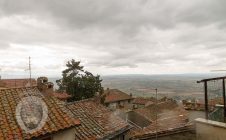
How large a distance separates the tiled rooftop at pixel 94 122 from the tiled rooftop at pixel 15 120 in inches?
83.0

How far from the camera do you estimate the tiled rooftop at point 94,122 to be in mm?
14370

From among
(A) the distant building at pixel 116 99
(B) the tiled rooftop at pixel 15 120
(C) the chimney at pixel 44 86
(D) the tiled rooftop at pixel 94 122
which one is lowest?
(A) the distant building at pixel 116 99

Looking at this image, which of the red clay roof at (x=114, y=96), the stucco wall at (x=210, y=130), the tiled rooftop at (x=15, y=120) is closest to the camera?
the stucco wall at (x=210, y=130)

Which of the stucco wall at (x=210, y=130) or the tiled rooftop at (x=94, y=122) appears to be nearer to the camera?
the stucco wall at (x=210, y=130)

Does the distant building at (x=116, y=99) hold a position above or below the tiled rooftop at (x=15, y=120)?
below

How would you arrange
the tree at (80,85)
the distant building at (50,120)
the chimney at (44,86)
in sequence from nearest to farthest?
the distant building at (50,120) < the chimney at (44,86) < the tree at (80,85)

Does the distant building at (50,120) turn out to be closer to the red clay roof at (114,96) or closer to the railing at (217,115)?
the railing at (217,115)

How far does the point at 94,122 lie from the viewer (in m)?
16.0

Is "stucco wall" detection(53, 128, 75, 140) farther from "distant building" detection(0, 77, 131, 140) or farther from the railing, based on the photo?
the railing

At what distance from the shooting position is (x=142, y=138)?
10.4m

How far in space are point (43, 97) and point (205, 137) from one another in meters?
9.28

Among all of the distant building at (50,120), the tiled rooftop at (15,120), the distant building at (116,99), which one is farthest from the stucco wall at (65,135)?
the distant building at (116,99)

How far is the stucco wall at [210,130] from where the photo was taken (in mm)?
6102

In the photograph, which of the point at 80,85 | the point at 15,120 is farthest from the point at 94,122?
the point at 80,85
